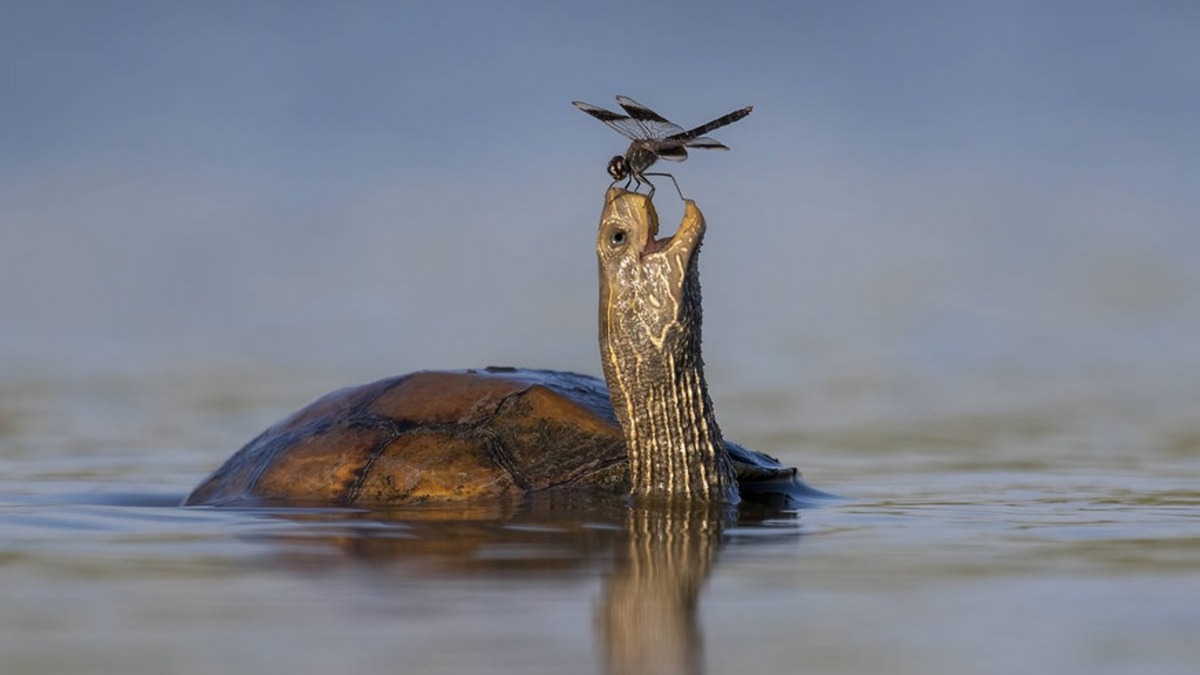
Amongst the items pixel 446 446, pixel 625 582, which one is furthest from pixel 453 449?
pixel 625 582

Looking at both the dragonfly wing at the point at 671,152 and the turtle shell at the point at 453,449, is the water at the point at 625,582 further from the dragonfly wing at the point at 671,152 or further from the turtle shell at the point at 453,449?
the dragonfly wing at the point at 671,152

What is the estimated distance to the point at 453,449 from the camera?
6105 millimetres

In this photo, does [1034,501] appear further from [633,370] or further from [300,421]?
[300,421]

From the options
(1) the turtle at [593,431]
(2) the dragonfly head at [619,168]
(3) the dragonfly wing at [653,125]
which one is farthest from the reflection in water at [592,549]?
(3) the dragonfly wing at [653,125]

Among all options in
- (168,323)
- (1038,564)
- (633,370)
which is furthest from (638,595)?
(168,323)

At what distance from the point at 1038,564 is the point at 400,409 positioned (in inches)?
108

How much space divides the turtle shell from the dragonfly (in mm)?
868

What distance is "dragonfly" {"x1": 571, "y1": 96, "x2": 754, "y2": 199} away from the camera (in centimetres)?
608

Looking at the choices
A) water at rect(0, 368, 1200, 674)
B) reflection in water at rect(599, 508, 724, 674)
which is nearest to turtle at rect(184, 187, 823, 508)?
water at rect(0, 368, 1200, 674)

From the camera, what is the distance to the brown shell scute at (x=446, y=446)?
602cm

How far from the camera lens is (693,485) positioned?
6055mm

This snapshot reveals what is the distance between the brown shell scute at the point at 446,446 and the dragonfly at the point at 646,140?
867 mm

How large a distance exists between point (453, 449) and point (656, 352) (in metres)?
0.81

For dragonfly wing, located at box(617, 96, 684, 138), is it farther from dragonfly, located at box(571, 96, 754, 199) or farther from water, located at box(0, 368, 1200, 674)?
water, located at box(0, 368, 1200, 674)
